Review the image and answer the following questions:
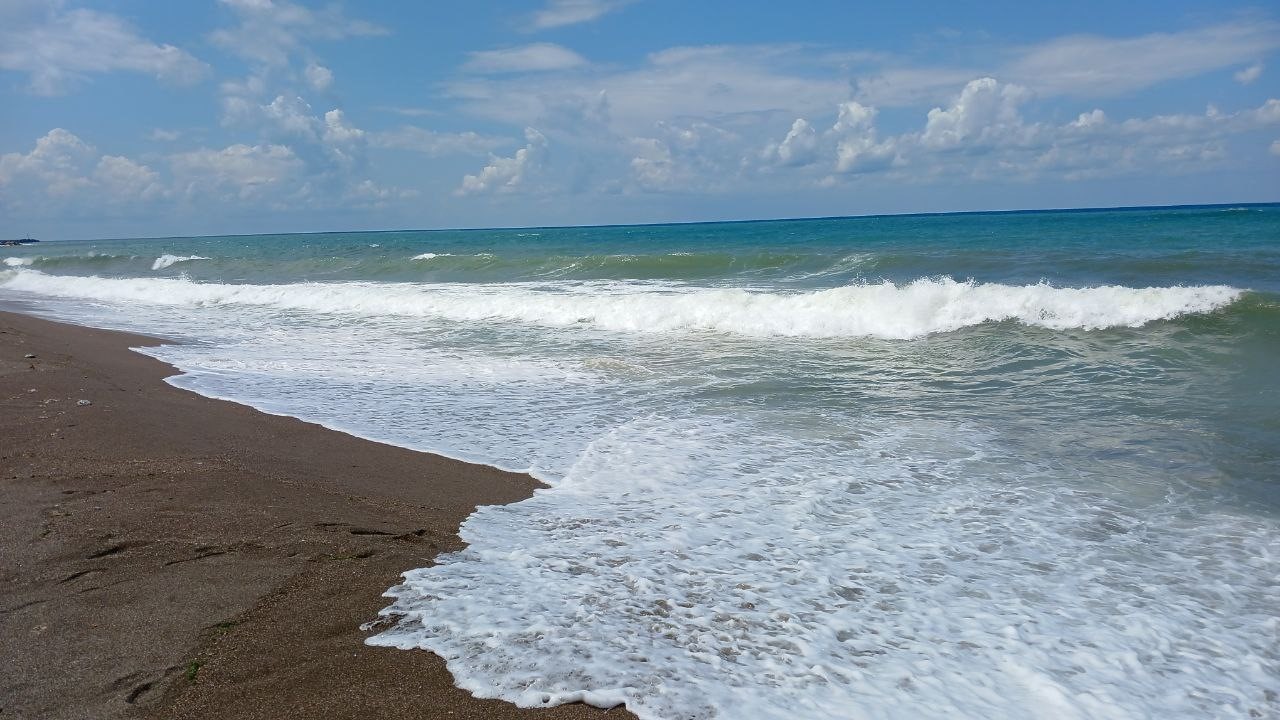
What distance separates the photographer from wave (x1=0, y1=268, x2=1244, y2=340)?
13016mm

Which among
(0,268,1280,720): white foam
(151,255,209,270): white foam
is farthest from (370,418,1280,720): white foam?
(151,255,209,270): white foam

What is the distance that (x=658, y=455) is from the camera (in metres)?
6.50

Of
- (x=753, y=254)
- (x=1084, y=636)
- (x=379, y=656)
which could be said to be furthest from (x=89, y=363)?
(x=753, y=254)

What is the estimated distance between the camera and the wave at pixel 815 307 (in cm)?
1302

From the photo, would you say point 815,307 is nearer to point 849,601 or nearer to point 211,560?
point 849,601

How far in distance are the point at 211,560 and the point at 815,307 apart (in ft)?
41.1

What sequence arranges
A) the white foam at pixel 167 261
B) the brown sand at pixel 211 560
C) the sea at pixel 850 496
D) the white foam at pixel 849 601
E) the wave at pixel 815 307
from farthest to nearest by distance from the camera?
the white foam at pixel 167 261 → the wave at pixel 815 307 → the sea at pixel 850 496 → the white foam at pixel 849 601 → the brown sand at pixel 211 560

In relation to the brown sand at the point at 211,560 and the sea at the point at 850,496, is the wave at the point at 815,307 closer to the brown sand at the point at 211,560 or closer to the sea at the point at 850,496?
the sea at the point at 850,496

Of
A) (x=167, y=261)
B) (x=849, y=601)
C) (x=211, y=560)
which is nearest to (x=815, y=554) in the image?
(x=849, y=601)

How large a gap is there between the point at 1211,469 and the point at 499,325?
12.5 meters

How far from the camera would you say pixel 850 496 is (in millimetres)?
5449

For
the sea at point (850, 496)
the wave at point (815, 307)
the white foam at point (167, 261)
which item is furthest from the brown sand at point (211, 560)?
the white foam at point (167, 261)

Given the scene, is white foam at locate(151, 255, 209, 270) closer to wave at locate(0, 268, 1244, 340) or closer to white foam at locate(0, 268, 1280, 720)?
wave at locate(0, 268, 1244, 340)

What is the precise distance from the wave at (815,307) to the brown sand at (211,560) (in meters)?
9.19
